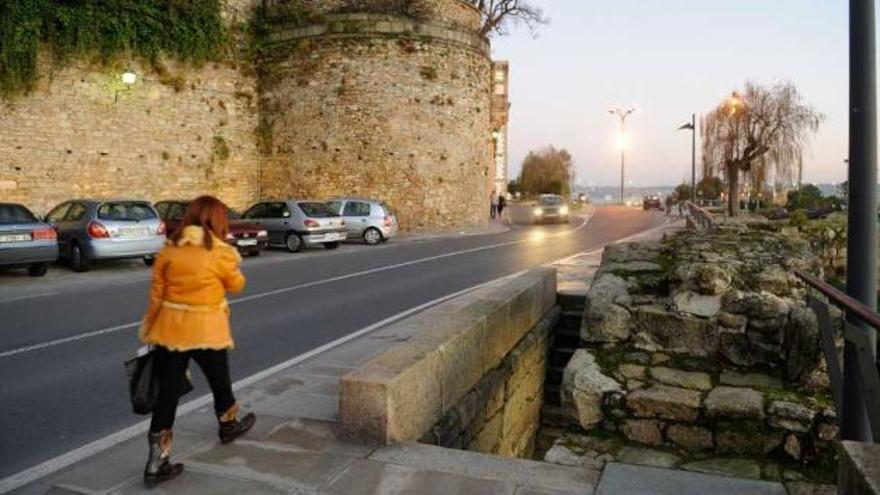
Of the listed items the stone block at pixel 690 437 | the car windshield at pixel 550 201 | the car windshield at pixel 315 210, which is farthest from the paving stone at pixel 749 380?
the car windshield at pixel 550 201

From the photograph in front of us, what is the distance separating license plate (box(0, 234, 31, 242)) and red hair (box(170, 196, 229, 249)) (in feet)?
38.2

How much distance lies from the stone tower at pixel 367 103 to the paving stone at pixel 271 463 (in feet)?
82.4

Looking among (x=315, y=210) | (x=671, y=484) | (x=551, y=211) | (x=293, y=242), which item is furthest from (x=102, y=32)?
(x=671, y=484)

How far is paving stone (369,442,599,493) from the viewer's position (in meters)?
3.62

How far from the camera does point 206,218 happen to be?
3992 mm

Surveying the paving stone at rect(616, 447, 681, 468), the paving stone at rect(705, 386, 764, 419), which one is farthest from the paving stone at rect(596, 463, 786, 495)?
the paving stone at rect(705, 386, 764, 419)

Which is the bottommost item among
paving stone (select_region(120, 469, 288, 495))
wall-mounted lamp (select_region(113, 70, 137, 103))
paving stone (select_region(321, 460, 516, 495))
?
paving stone (select_region(120, 469, 288, 495))

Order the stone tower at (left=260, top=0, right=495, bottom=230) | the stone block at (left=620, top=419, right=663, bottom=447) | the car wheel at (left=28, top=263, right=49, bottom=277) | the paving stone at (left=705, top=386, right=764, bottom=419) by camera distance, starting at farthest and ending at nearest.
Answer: the stone tower at (left=260, top=0, right=495, bottom=230) < the car wheel at (left=28, top=263, right=49, bottom=277) < the stone block at (left=620, top=419, right=663, bottom=447) < the paving stone at (left=705, top=386, right=764, bottom=419)

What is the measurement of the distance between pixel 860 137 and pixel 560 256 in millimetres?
Result: 13931

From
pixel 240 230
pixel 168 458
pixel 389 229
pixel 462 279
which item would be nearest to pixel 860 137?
pixel 168 458

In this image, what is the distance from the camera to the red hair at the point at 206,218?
3986 millimetres

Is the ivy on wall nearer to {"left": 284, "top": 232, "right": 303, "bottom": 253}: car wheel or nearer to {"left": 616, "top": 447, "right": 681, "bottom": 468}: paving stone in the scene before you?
{"left": 284, "top": 232, "right": 303, "bottom": 253}: car wheel

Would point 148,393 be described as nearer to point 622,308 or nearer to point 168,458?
point 168,458

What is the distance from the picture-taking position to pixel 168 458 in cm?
378
